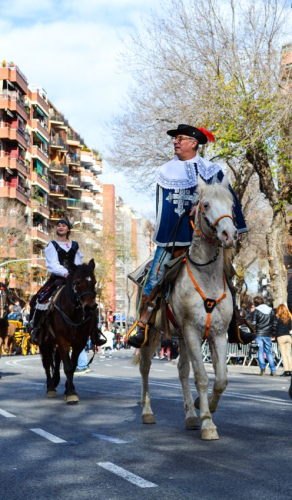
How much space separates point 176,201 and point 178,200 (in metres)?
0.02

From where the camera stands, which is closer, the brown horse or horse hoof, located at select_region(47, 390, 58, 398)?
the brown horse

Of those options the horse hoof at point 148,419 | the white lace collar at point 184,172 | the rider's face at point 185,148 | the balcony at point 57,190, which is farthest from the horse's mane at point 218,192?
the balcony at point 57,190

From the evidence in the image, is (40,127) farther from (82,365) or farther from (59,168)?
(82,365)

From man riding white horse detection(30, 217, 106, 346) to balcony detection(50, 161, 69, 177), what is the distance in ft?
334

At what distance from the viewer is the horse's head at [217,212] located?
8.75 metres

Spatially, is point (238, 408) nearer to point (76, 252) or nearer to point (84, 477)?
point (76, 252)

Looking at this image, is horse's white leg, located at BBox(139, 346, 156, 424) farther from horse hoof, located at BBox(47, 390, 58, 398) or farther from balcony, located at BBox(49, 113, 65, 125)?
balcony, located at BBox(49, 113, 65, 125)

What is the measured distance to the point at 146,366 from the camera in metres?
11.3

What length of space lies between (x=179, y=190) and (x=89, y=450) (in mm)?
2854

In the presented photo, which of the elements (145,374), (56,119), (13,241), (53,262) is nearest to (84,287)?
(53,262)

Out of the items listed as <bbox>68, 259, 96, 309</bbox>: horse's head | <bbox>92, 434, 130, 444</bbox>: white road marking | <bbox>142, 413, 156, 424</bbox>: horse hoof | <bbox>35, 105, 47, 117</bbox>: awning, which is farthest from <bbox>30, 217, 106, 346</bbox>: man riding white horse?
<bbox>35, 105, 47, 117</bbox>: awning

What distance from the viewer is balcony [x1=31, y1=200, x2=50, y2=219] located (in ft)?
338

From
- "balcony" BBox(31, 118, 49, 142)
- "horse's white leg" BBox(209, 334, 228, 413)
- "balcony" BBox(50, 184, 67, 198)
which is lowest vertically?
"horse's white leg" BBox(209, 334, 228, 413)

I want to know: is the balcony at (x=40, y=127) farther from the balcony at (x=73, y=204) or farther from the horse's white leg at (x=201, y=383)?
the horse's white leg at (x=201, y=383)
